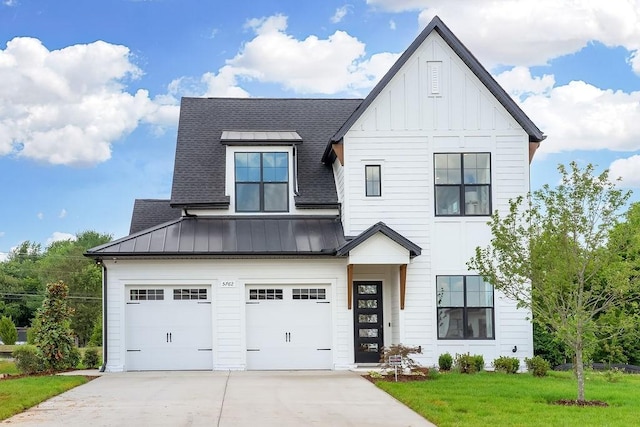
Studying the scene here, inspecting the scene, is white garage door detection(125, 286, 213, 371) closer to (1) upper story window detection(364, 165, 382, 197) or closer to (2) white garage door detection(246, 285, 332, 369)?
(2) white garage door detection(246, 285, 332, 369)

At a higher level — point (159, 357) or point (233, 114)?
point (233, 114)

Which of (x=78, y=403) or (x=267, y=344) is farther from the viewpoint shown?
(x=267, y=344)

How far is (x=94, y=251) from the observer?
2216 cm

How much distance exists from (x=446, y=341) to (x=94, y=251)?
32.4ft

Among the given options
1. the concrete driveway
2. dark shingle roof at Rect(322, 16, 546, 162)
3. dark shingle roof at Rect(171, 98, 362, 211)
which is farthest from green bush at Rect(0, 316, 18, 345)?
dark shingle roof at Rect(322, 16, 546, 162)

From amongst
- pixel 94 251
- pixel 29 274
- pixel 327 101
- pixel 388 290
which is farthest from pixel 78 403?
pixel 29 274

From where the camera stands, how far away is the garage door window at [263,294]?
23.2m

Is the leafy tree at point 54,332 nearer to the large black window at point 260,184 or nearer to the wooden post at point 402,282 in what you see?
the large black window at point 260,184

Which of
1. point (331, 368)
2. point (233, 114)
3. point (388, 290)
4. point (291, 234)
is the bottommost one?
point (331, 368)

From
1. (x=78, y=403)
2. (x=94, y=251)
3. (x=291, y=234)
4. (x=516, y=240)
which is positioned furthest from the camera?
(x=291, y=234)

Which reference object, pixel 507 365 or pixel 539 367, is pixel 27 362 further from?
pixel 539 367

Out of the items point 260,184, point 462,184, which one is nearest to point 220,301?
point 260,184

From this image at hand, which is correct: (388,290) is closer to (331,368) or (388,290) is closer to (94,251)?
(331,368)

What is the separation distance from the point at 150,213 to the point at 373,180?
27.3ft
